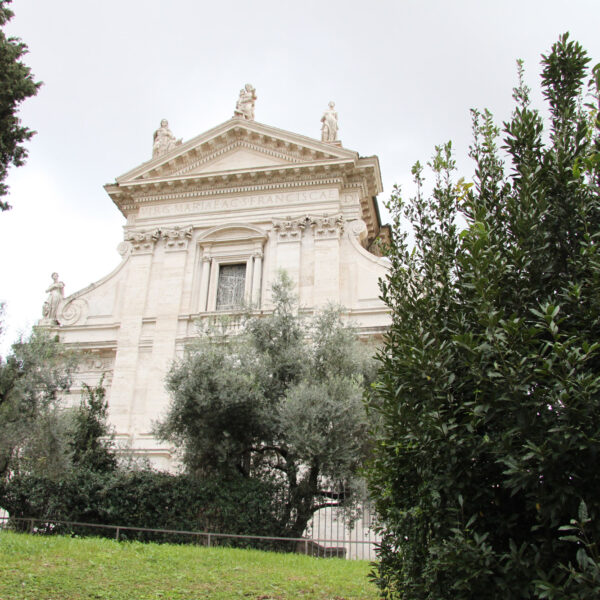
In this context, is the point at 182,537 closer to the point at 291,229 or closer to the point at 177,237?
the point at 291,229

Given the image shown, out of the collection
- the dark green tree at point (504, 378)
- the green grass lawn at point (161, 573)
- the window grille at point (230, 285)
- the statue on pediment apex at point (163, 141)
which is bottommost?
the green grass lawn at point (161, 573)

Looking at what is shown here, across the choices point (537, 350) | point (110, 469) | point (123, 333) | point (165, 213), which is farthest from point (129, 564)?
point (165, 213)

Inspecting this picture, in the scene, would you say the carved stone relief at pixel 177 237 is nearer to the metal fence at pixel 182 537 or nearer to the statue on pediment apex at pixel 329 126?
the statue on pediment apex at pixel 329 126

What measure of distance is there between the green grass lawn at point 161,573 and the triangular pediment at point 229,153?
16011mm

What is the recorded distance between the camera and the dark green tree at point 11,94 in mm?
10320

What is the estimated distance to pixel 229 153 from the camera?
986 inches

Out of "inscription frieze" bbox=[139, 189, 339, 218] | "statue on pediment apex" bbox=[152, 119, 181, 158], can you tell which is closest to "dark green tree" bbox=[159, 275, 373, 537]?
"inscription frieze" bbox=[139, 189, 339, 218]

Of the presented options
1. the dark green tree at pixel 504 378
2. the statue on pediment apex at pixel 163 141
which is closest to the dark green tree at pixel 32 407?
the dark green tree at pixel 504 378

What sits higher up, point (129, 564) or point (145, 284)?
point (145, 284)

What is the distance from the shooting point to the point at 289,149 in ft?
79.4

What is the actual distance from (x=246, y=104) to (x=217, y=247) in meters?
6.66

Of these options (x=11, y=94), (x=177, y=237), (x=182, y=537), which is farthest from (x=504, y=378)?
(x=177, y=237)

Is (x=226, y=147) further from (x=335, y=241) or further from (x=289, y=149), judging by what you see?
(x=335, y=241)

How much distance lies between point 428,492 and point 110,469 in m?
13.0
